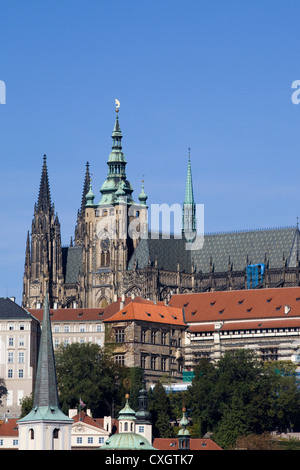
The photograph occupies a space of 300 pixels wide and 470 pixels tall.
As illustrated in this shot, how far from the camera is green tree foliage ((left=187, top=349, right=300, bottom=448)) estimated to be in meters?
148

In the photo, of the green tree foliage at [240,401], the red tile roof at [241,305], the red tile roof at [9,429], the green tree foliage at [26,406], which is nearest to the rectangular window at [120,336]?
the green tree foliage at [240,401]

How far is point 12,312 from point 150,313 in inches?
587

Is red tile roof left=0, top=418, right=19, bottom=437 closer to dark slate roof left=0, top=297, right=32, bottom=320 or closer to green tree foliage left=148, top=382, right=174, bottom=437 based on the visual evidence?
green tree foliage left=148, top=382, right=174, bottom=437

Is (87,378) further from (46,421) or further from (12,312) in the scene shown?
(46,421)

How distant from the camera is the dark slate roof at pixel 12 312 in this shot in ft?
570

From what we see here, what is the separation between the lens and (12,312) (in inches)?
6875

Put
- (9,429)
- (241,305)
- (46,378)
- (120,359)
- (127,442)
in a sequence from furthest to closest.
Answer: (241,305)
(120,359)
(9,429)
(46,378)
(127,442)

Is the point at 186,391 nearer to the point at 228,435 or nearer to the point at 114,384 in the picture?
the point at 114,384

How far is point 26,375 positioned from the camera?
557 ft

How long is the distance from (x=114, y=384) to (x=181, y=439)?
106 ft

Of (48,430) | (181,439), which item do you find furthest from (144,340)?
(48,430)

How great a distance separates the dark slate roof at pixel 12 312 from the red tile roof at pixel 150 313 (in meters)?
8.69

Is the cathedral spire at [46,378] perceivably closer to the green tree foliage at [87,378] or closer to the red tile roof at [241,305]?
the green tree foliage at [87,378]

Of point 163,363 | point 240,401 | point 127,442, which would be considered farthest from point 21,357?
point 127,442
